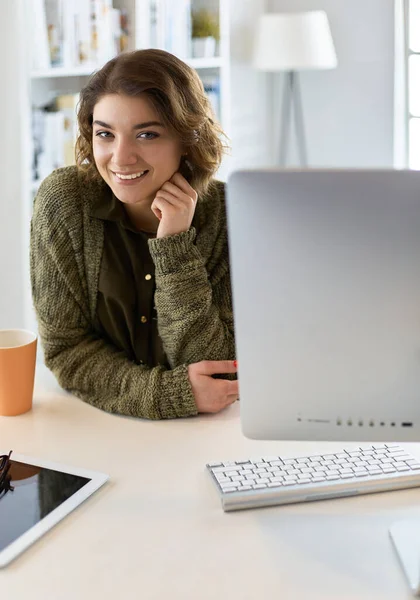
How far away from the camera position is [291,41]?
3400 mm

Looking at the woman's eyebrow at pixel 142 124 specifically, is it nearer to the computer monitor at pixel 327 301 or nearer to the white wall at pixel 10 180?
the computer monitor at pixel 327 301

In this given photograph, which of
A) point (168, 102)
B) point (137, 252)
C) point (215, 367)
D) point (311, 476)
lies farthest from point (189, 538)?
point (168, 102)

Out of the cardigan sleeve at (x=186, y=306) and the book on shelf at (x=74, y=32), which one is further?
the book on shelf at (x=74, y=32)

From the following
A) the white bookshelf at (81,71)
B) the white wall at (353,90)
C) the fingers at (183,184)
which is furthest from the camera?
the white wall at (353,90)

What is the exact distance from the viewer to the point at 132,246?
60.4 inches

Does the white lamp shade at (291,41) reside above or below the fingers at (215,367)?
above

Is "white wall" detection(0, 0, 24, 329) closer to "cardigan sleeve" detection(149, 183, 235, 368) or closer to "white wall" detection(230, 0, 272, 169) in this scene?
"white wall" detection(230, 0, 272, 169)

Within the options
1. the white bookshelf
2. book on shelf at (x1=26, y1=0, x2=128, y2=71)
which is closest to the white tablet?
the white bookshelf

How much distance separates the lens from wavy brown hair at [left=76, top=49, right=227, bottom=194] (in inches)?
56.3

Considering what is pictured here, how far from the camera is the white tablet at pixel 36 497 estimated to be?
3.01 ft

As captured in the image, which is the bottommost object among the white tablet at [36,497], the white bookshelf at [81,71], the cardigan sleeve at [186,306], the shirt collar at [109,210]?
the white tablet at [36,497]

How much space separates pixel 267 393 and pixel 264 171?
0.26 meters

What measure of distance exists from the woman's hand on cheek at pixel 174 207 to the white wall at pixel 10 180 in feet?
5.15

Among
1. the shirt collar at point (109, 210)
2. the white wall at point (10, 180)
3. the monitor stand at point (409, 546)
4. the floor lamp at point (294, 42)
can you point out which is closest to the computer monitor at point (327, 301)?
the monitor stand at point (409, 546)
